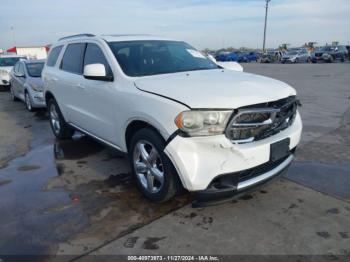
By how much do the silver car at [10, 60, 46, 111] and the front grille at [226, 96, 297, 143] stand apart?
7502 millimetres

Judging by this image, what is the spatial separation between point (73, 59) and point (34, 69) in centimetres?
585

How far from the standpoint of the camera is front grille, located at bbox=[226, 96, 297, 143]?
3031 mm

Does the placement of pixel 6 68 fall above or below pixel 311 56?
below

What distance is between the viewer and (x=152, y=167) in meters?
3.57

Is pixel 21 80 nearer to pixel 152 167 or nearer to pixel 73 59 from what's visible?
pixel 73 59

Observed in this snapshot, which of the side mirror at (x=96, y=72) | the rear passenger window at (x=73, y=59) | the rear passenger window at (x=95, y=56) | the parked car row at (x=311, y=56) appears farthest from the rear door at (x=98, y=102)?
the parked car row at (x=311, y=56)

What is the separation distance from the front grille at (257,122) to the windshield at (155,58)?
4.61 ft

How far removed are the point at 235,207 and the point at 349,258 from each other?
1.16 meters

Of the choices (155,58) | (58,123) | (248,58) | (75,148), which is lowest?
(75,148)

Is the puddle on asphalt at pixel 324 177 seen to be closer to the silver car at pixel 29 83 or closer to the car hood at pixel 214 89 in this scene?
the car hood at pixel 214 89

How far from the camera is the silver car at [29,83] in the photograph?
31.4 feet

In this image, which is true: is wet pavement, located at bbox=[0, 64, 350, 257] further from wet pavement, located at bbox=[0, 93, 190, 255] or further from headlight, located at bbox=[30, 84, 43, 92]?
headlight, located at bbox=[30, 84, 43, 92]

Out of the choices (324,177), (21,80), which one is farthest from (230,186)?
(21,80)

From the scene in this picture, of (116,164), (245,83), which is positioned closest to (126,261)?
(245,83)
